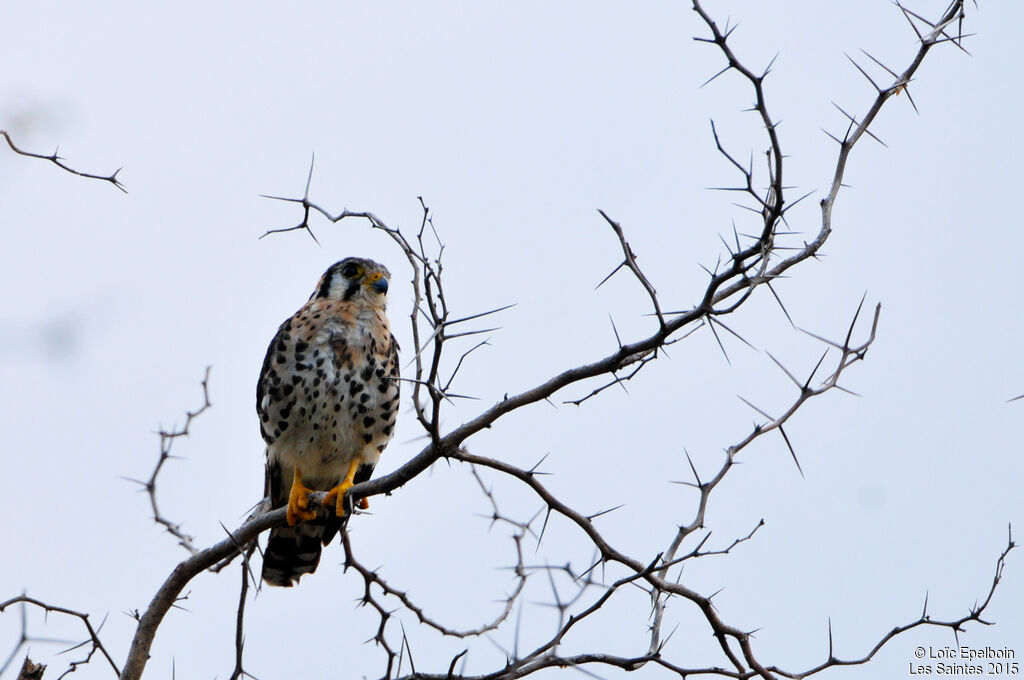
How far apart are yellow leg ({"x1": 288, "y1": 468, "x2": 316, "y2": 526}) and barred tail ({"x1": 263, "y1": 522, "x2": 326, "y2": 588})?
41 centimetres

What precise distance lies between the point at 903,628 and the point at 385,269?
4.22 meters

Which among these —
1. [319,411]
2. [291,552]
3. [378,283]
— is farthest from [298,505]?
[378,283]

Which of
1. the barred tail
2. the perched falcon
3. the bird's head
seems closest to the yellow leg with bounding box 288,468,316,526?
the perched falcon

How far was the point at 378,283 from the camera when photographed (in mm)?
7059

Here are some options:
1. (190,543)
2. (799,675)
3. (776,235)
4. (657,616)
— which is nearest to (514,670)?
(657,616)

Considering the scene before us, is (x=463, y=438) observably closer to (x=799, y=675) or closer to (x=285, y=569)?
(x=799, y=675)

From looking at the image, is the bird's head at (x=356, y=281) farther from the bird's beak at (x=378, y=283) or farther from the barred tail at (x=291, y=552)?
the barred tail at (x=291, y=552)

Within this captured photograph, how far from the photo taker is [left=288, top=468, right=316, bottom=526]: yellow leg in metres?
6.08

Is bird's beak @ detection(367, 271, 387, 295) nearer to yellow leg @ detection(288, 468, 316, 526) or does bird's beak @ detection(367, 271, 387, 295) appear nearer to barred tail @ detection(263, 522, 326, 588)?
yellow leg @ detection(288, 468, 316, 526)

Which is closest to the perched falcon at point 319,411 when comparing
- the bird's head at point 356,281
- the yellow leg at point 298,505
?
the yellow leg at point 298,505

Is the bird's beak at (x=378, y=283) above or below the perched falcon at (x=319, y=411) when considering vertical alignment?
above

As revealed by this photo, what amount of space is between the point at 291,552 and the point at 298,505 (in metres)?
0.73

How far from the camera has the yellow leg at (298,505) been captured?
6.08 metres

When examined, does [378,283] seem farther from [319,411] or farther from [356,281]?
[319,411]
